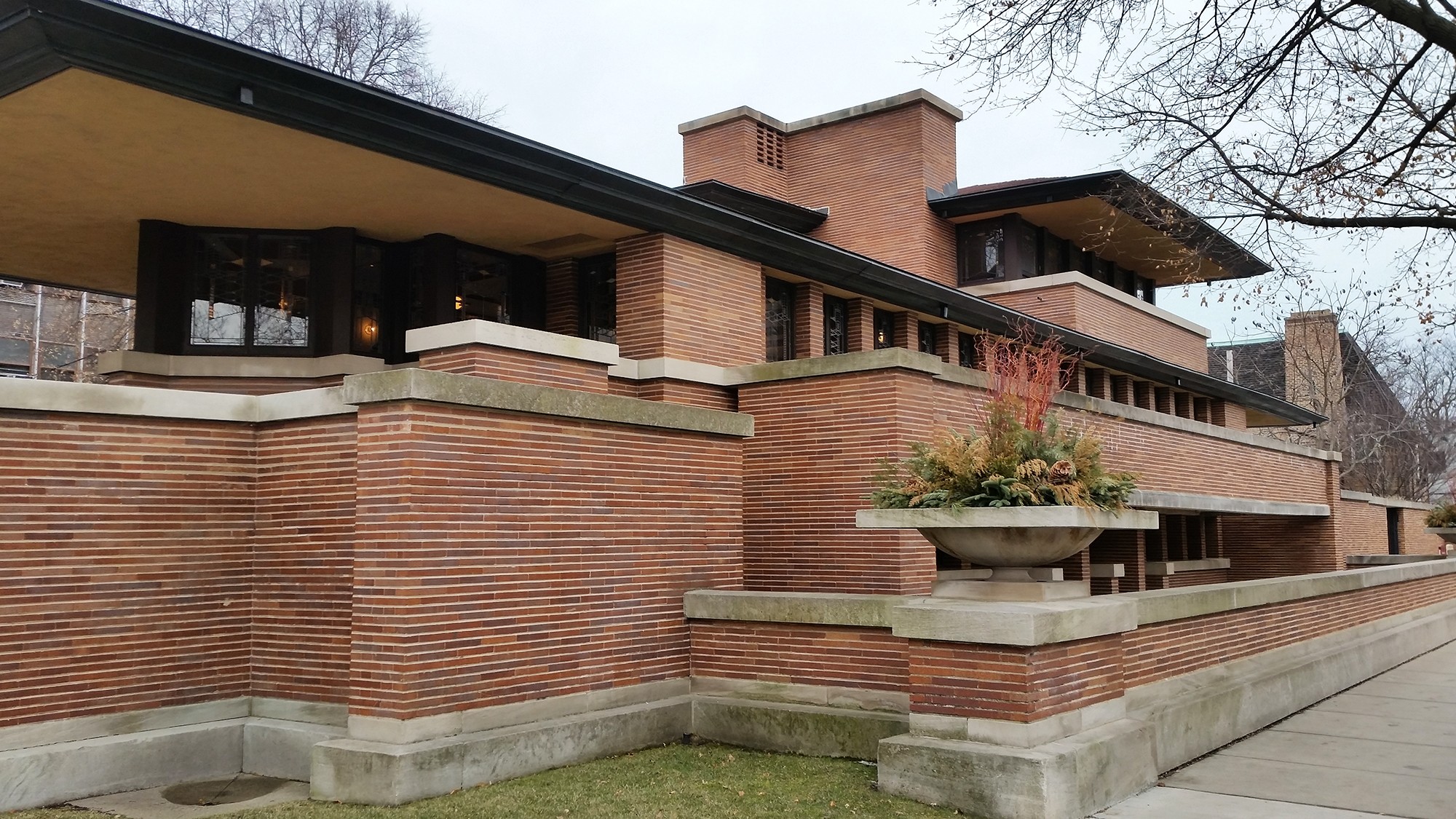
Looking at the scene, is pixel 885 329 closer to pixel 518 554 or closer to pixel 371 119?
pixel 371 119

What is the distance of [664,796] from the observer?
8.27 m

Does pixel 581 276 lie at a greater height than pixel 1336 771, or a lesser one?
greater

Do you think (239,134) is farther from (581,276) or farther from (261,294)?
(581,276)

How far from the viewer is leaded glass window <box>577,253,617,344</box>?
596 inches

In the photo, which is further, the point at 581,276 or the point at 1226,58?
the point at 581,276

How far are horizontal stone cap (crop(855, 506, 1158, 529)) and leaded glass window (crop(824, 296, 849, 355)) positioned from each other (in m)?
8.30

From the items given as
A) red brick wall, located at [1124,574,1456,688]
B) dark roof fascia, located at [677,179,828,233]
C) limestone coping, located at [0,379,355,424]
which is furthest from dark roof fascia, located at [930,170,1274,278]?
limestone coping, located at [0,379,355,424]

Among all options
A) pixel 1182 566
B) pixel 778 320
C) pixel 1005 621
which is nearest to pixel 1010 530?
pixel 1005 621

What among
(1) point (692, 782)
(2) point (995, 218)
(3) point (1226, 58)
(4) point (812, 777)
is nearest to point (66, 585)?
(1) point (692, 782)

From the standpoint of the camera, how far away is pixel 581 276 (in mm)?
15555

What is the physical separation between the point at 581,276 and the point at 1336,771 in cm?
1058

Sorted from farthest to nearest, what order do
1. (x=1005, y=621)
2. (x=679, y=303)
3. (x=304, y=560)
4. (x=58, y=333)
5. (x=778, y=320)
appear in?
(x=58, y=333) < (x=778, y=320) < (x=679, y=303) < (x=304, y=560) < (x=1005, y=621)

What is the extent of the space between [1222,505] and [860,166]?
1201 cm

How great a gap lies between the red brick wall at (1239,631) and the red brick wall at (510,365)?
20.5 ft
